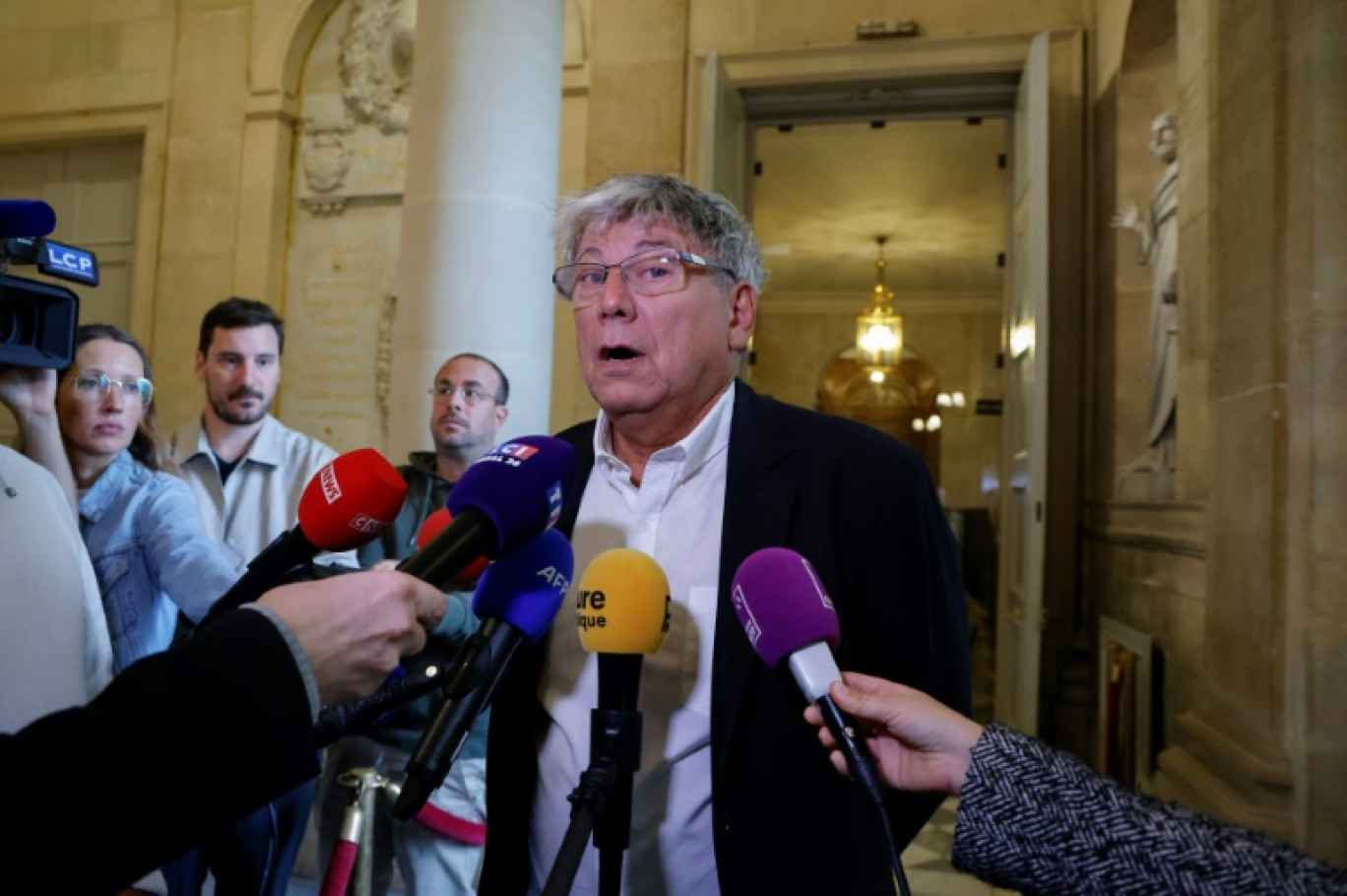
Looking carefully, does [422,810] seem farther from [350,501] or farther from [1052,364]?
[1052,364]

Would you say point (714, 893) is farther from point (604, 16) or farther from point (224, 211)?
point (224, 211)

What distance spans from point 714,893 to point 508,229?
2.91m

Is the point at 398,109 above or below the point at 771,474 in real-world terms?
above

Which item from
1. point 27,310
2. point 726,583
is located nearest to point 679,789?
point 726,583

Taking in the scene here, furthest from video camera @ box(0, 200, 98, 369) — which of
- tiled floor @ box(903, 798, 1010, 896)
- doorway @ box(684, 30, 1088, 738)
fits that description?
doorway @ box(684, 30, 1088, 738)

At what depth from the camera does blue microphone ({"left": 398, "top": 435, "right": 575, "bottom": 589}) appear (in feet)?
3.21

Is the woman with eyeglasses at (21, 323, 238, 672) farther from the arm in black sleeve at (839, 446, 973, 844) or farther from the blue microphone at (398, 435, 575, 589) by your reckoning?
the arm in black sleeve at (839, 446, 973, 844)

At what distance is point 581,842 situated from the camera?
0.87 m

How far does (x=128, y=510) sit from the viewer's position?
215cm

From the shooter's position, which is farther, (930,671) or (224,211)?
(224,211)

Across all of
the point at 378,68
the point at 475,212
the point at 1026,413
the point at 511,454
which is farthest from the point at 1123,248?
the point at 378,68

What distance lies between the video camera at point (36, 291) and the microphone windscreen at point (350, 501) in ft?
1.28

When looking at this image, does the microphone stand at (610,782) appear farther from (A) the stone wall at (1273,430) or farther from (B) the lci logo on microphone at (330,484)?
(A) the stone wall at (1273,430)

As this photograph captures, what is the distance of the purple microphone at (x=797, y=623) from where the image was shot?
1.01 m
